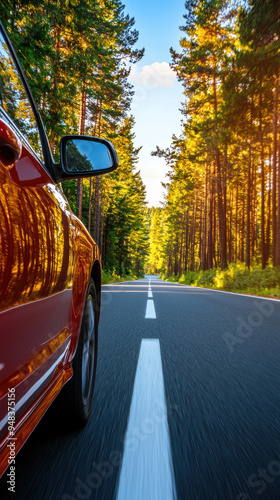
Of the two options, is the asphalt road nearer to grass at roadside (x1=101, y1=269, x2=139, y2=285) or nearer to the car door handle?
the car door handle

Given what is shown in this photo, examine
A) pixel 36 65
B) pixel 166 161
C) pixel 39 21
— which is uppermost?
pixel 166 161

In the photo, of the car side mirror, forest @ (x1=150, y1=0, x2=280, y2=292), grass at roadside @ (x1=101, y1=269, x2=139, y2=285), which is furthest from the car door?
grass at roadside @ (x1=101, y1=269, x2=139, y2=285)

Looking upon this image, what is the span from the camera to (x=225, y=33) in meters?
24.7

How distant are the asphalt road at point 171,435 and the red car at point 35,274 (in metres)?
0.20

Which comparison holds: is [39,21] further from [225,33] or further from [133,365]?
[225,33]

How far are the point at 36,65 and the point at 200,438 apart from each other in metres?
8.67

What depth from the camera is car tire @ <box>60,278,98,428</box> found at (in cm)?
194

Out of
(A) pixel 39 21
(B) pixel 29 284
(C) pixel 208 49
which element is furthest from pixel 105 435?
(C) pixel 208 49

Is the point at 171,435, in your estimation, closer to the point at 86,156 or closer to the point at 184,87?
the point at 86,156

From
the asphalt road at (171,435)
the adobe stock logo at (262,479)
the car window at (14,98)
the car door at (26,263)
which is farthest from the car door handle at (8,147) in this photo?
the adobe stock logo at (262,479)

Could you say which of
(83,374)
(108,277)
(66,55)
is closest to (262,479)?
(83,374)

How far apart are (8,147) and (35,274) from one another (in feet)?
1.46

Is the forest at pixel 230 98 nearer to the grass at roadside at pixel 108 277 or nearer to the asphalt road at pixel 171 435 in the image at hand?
the grass at roadside at pixel 108 277

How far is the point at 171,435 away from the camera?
1.96m
